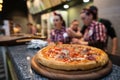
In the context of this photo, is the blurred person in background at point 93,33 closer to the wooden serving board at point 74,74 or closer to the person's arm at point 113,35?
the person's arm at point 113,35

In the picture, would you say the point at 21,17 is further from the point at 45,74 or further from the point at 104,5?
the point at 45,74

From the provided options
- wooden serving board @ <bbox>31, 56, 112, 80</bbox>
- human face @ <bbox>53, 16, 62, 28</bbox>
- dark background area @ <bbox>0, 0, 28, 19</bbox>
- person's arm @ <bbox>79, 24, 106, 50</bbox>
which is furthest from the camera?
dark background area @ <bbox>0, 0, 28, 19</bbox>

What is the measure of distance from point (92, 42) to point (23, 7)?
892 cm

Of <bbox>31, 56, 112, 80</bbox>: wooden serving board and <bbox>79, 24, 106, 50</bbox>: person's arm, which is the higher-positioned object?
<bbox>79, 24, 106, 50</bbox>: person's arm

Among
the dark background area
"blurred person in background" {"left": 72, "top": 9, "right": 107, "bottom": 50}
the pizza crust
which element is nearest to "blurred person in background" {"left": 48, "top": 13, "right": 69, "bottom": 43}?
"blurred person in background" {"left": 72, "top": 9, "right": 107, "bottom": 50}

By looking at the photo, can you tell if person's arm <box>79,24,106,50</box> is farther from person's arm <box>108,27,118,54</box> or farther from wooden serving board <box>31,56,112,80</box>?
wooden serving board <box>31,56,112,80</box>

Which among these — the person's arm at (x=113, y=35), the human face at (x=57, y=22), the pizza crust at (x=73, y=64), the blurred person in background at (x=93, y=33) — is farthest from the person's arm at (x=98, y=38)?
the pizza crust at (x=73, y=64)

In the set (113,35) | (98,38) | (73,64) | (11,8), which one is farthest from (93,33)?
(11,8)

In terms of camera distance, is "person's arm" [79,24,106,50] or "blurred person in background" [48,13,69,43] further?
"blurred person in background" [48,13,69,43]

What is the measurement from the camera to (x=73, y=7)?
5031 mm

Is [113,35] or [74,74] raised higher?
[113,35]

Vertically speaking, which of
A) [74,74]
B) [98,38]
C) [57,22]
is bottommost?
[74,74]

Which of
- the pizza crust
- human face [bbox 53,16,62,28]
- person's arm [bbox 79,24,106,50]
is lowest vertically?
the pizza crust

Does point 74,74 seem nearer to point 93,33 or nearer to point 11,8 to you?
point 93,33
